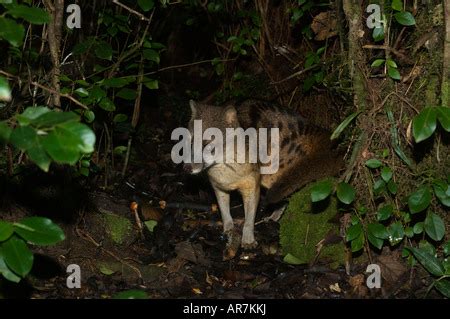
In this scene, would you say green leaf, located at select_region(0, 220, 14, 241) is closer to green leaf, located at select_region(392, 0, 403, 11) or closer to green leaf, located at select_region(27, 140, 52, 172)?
green leaf, located at select_region(27, 140, 52, 172)

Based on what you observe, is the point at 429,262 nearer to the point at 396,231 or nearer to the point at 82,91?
the point at 396,231

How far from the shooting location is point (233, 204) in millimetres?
7000

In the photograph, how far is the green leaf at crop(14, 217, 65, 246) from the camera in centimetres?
320

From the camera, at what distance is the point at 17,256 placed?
316 centimetres

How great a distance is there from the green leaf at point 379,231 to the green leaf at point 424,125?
113cm

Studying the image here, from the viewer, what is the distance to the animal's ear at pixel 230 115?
6.04 meters

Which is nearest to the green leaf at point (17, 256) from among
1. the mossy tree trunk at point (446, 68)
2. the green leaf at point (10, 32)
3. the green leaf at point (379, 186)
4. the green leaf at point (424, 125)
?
the green leaf at point (10, 32)

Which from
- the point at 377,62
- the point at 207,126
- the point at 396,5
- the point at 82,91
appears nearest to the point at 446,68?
the point at 377,62

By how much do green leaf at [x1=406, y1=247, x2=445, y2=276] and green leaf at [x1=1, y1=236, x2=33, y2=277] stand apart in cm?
280

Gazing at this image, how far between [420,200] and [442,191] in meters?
0.19

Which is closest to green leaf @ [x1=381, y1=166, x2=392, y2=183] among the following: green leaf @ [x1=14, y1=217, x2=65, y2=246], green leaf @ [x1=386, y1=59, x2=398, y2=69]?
green leaf @ [x1=386, y1=59, x2=398, y2=69]

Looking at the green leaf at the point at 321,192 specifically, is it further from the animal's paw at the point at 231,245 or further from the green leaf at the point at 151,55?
the green leaf at the point at 151,55
